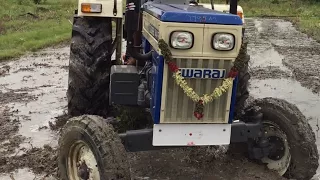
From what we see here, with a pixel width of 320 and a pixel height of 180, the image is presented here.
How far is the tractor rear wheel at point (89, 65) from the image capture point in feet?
18.5

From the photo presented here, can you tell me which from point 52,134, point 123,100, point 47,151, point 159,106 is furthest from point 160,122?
point 52,134

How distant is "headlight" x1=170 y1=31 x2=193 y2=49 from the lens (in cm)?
394

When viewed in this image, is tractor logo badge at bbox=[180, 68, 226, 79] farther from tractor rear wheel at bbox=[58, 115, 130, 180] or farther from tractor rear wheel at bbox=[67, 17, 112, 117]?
tractor rear wheel at bbox=[67, 17, 112, 117]

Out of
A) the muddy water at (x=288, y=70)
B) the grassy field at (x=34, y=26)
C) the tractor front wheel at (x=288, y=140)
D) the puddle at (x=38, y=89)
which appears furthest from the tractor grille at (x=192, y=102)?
the grassy field at (x=34, y=26)

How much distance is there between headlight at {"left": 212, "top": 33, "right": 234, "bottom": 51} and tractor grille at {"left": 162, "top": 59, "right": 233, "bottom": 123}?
0.11 m

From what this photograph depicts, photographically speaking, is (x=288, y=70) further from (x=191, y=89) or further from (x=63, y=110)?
(x=191, y=89)

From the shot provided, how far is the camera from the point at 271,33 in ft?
62.7

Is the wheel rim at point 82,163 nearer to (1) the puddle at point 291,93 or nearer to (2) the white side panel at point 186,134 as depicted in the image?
(2) the white side panel at point 186,134

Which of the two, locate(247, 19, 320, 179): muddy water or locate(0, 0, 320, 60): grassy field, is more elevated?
locate(0, 0, 320, 60): grassy field

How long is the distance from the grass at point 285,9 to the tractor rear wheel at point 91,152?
19.7 m

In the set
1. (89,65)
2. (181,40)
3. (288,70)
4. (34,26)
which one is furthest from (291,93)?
(34,26)

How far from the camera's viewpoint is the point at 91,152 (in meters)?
4.19

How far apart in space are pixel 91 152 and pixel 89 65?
5.59 ft

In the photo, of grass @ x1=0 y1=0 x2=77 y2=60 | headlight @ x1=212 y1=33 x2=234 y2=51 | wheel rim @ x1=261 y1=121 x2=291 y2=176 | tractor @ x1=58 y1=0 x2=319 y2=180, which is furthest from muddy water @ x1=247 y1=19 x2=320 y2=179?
grass @ x1=0 y1=0 x2=77 y2=60
